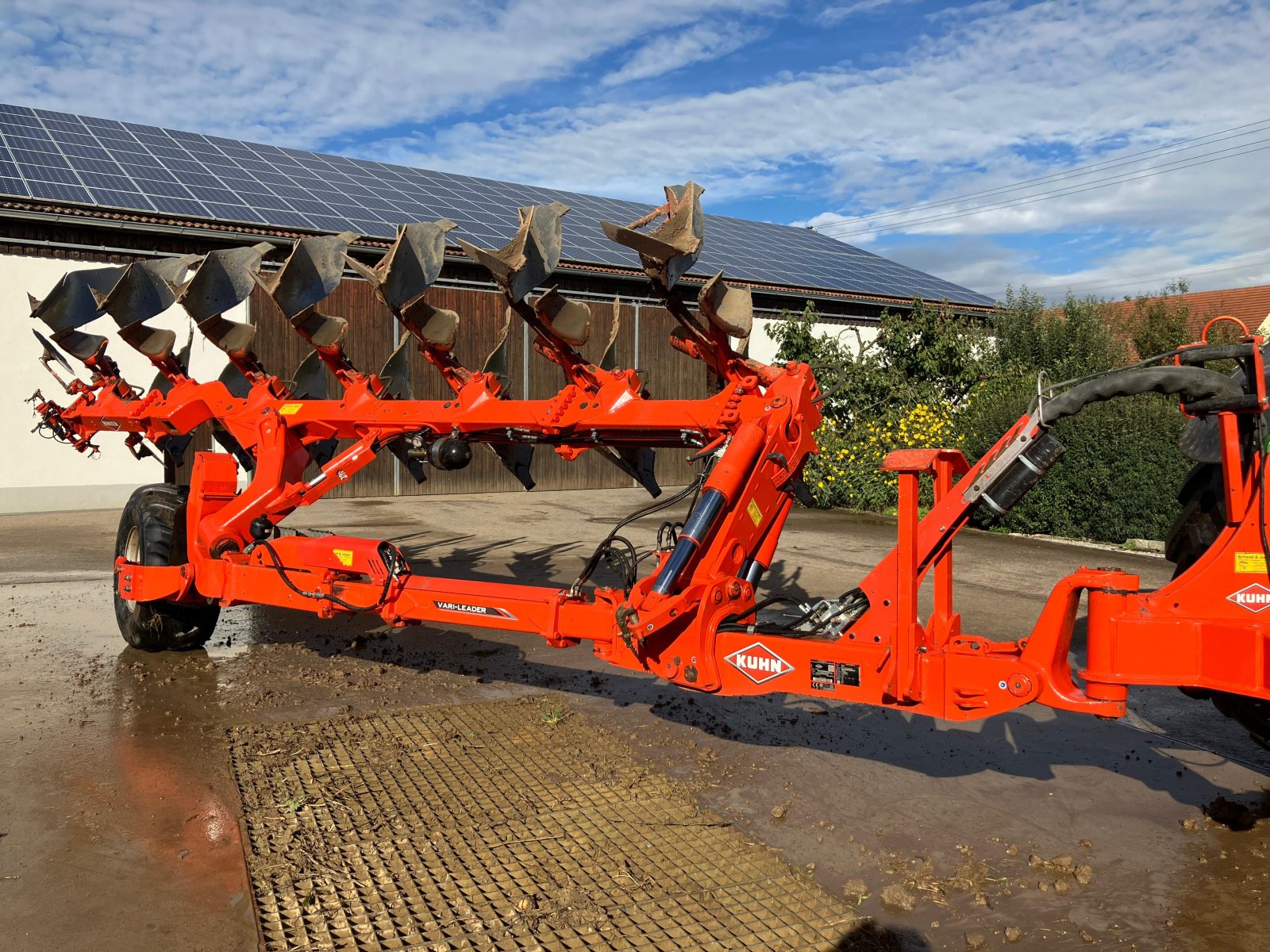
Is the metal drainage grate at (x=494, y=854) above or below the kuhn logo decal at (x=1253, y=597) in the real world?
below

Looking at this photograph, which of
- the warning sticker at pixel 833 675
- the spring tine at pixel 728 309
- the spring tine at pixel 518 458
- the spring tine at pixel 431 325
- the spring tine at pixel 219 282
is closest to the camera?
the warning sticker at pixel 833 675

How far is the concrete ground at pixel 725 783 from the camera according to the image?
3.45 metres

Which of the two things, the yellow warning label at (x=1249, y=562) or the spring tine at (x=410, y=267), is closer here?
the yellow warning label at (x=1249, y=562)

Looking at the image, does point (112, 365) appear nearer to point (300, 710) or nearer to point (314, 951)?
point (300, 710)

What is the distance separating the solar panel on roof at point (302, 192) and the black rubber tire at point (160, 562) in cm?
857

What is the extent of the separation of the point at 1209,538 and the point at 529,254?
3.11 metres

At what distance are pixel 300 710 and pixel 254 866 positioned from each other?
1.99 meters

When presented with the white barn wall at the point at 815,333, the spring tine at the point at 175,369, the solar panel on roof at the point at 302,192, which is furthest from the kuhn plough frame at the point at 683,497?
the white barn wall at the point at 815,333

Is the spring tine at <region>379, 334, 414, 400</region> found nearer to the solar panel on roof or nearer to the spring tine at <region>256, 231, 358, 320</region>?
the spring tine at <region>256, 231, 358, 320</region>

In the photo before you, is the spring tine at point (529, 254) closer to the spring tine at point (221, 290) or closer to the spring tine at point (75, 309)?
the spring tine at point (221, 290)

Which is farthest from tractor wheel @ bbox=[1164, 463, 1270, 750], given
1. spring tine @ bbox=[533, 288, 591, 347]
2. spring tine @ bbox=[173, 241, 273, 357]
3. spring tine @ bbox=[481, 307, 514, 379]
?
spring tine @ bbox=[173, 241, 273, 357]

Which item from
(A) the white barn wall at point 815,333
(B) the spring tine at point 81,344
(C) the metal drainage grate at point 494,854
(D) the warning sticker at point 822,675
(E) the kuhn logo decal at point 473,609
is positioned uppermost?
(A) the white barn wall at point 815,333

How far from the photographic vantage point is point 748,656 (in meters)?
4.07

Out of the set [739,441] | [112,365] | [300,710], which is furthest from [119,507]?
[739,441]
